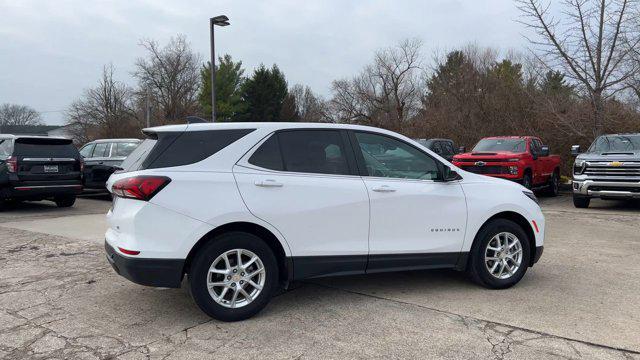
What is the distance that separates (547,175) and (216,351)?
44.1 feet

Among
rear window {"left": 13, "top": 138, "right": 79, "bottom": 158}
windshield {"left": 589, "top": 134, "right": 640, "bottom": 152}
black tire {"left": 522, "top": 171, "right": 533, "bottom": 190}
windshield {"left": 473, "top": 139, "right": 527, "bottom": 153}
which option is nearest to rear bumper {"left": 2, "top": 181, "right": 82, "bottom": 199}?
rear window {"left": 13, "top": 138, "right": 79, "bottom": 158}

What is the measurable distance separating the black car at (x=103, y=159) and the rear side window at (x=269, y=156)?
10.3 meters

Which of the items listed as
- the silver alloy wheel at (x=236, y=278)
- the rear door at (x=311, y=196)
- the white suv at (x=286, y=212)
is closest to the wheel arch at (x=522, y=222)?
the white suv at (x=286, y=212)

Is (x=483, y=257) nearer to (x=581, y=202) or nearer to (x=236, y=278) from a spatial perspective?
(x=236, y=278)

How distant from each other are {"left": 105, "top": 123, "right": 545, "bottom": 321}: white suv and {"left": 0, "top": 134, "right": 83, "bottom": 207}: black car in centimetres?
784

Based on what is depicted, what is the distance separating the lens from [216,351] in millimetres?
3779

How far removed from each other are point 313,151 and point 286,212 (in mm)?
674

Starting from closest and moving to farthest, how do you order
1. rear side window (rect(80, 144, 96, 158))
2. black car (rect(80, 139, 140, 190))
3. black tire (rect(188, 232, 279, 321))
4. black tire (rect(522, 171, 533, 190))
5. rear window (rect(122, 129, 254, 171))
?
1. black tire (rect(188, 232, 279, 321))
2. rear window (rect(122, 129, 254, 171))
3. black tire (rect(522, 171, 533, 190))
4. black car (rect(80, 139, 140, 190))
5. rear side window (rect(80, 144, 96, 158))

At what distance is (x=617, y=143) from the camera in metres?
12.2

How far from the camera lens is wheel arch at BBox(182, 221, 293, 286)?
4.23 metres

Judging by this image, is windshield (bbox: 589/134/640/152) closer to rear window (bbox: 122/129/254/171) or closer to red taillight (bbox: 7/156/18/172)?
rear window (bbox: 122/129/254/171)

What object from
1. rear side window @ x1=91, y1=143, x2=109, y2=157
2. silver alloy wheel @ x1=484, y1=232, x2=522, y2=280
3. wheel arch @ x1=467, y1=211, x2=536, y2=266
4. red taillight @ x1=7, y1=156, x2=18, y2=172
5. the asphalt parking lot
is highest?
rear side window @ x1=91, y1=143, x2=109, y2=157

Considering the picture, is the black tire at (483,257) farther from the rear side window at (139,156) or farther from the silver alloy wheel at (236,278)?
the rear side window at (139,156)

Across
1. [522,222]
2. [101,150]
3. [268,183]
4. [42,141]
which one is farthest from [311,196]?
[101,150]
